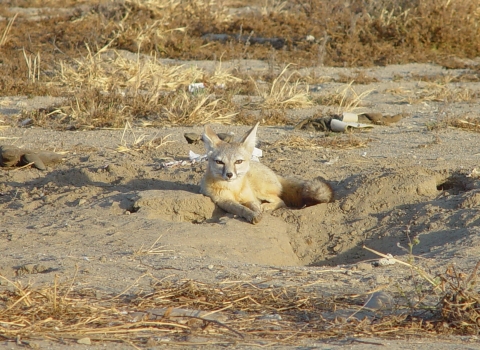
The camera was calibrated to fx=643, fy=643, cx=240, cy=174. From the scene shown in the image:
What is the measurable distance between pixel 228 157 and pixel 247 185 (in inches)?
19.8

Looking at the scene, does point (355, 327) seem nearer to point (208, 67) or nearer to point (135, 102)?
point (135, 102)

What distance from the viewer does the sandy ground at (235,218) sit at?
177 inches

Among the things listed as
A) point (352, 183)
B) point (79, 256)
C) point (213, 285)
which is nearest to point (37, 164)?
point (79, 256)

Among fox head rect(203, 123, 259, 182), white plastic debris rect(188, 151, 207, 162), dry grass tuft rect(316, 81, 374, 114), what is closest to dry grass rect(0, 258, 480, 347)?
fox head rect(203, 123, 259, 182)

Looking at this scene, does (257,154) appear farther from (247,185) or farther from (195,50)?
(195,50)

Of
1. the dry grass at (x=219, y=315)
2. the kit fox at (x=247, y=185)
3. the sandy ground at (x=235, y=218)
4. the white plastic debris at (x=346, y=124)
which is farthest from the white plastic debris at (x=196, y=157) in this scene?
the dry grass at (x=219, y=315)

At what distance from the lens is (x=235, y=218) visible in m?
6.12

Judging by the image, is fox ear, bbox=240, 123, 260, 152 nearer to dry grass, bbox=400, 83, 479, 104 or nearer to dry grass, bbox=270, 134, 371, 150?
dry grass, bbox=270, 134, 371, 150

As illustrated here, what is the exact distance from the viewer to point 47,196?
22.0ft

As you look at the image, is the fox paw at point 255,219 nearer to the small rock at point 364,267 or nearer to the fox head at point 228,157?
the fox head at point 228,157

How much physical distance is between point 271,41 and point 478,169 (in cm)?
855

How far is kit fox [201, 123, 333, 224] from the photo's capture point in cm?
630

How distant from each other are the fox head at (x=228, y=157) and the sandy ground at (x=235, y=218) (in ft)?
1.14

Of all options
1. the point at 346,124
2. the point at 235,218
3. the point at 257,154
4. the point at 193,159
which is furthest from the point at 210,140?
the point at 346,124
